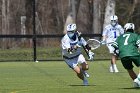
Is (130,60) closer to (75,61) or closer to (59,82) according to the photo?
(75,61)

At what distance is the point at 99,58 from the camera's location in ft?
109

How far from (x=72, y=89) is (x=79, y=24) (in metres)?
48.4

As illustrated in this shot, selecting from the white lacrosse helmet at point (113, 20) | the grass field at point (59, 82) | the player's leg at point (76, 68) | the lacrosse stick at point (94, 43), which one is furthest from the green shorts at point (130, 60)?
the white lacrosse helmet at point (113, 20)

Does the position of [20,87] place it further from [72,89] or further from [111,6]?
[111,6]

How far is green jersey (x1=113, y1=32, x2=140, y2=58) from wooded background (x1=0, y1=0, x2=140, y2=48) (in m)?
32.3

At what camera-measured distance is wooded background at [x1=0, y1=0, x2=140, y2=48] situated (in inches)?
2137

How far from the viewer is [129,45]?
15578 mm

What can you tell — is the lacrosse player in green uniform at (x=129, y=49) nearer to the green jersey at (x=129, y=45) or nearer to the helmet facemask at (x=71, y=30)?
the green jersey at (x=129, y=45)

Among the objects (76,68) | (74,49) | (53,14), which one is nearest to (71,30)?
(74,49)

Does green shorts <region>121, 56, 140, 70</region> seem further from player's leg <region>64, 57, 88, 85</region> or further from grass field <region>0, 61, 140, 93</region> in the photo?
player's leg <region>64, 57, 88, 85</region>

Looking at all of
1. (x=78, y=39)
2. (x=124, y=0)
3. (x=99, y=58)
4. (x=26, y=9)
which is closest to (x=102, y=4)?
(x=124, y=0)

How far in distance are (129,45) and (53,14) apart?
162 ft

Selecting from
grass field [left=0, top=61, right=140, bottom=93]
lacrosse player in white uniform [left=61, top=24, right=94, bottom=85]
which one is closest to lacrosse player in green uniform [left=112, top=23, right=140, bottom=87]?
grass field [left=0, top=61, right=140, bottom=93]

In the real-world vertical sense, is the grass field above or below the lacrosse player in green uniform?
below
